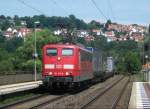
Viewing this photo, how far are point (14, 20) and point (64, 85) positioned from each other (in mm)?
160062

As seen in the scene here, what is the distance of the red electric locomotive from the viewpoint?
112 feet

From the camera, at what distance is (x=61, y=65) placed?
3453 cm

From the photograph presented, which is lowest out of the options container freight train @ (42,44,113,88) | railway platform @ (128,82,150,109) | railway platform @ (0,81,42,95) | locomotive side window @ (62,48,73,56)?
railway platform @ (128,82,150,109)

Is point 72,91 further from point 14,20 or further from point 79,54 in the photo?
point 14,20

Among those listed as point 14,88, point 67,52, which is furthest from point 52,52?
point 14,88

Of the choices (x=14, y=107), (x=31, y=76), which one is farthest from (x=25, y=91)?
(x=31, y=76)

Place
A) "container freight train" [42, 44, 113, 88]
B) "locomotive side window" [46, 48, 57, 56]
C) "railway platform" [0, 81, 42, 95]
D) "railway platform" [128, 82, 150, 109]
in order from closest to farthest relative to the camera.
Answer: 1. "railway platform" [128, 82, 150, 109]
2. "railway platform" [0, 81, 42, 95]
3. "container freight train" [42, 44, 113, 88]
4. "locomotive side window" [46, 48, 57, 56]

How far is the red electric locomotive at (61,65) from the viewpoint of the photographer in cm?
3403

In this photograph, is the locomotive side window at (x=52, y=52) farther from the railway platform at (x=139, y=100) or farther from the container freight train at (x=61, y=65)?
the railway platform at (x=139, y=100)

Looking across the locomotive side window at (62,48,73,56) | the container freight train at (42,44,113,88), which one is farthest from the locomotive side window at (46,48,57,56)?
the locomotive side window at (62,48,73,56)

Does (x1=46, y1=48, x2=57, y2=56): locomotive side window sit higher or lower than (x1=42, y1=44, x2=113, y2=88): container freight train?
higher

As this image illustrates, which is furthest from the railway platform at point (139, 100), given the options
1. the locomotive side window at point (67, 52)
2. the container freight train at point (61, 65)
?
the locomotive side window at point (67, 52)

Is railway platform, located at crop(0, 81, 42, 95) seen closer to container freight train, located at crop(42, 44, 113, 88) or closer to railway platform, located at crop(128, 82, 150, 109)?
container freight train, located at crop(42, 44, 113, 88)

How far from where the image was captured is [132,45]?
183625 millimetres
